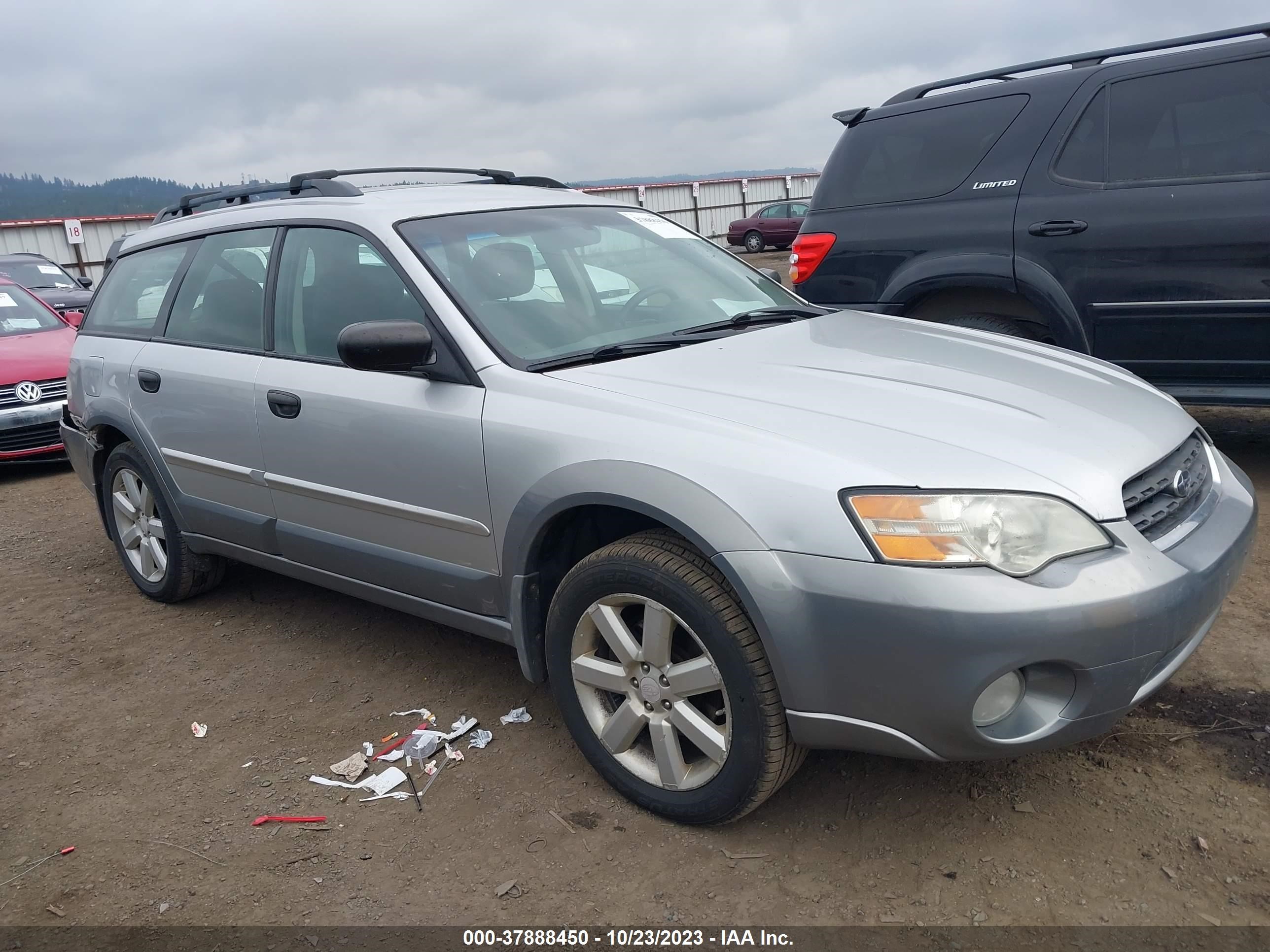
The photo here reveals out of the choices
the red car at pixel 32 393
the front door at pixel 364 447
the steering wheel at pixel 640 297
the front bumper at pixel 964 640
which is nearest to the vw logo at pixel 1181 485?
the front bumper at pixel 964 640

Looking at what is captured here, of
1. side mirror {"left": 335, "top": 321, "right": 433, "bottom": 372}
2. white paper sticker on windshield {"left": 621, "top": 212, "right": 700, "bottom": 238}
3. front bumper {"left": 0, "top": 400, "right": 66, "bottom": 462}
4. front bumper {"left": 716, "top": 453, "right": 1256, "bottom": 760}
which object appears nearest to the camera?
front bumper {"left": 716, "top": 453, "right": 1256, "bottom": 760}

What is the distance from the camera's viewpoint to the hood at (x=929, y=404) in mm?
2229

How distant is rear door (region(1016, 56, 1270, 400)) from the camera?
439 centimetres

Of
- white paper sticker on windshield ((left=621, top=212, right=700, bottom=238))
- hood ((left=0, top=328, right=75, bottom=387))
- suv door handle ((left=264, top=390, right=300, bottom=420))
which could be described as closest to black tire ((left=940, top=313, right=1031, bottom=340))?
white paper sticker on windshield ((left=621, top=212, right=700, bottom=238))

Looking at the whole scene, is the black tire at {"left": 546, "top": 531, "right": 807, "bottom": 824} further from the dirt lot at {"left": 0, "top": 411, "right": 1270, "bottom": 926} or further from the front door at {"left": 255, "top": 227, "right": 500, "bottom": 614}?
the front door at {"left": 255, "top": 227, "right": 500, "bottom": 614}

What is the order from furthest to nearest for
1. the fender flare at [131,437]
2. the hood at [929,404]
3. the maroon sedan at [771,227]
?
1. the maroon sedan at [771,227]
2. the fender flare at [131,437]
3. the hood at [929,404]

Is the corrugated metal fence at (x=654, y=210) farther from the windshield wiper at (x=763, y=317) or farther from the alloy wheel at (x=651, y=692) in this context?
the alloy wheel at (x=651, y=692)

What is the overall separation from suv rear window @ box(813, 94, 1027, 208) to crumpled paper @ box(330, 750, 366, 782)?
3927mm

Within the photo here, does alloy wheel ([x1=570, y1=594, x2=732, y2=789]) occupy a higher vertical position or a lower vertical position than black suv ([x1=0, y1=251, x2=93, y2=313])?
lower

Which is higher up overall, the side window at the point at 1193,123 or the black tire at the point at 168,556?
the side window at the point at 1193,123

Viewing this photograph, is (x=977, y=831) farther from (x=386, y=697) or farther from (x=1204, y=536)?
(x=386, y=697)

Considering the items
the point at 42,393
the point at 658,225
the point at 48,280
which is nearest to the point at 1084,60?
the point at 658,225

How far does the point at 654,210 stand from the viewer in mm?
15352

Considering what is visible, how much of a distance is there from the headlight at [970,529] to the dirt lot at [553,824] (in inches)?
31.9
